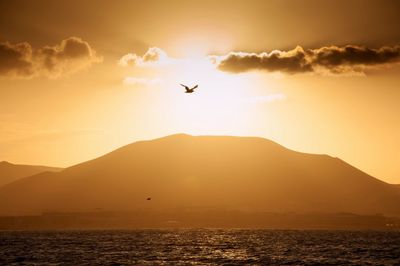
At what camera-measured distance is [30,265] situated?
107 meters

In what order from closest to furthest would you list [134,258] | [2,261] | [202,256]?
[2,261] → [134,258] → [202,256]

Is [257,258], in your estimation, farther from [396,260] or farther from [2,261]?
[2,261]

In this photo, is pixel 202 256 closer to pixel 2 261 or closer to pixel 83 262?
pixel 83 262

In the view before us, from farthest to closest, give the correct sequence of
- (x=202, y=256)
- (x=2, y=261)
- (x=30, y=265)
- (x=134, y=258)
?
(x=202, y=256) → (x=134, y=258) → (x=2, y=261) → (x=30, y=265)

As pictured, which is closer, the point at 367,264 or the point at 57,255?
the point at 367,264

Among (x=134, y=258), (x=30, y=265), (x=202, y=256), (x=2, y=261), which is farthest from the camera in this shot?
(x=202, y=256)

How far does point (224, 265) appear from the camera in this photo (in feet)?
373

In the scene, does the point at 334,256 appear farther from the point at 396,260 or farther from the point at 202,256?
the point at 202,256

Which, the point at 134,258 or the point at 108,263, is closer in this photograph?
the point at 108,263

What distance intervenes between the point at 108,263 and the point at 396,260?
63746 millimetres

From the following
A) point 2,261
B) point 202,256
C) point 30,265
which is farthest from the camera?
point 202,256

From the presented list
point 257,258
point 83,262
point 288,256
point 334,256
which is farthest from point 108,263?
point 334,256

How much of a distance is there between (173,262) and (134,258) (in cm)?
1316

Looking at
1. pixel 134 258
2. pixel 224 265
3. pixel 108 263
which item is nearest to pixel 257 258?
pixel 224 265
